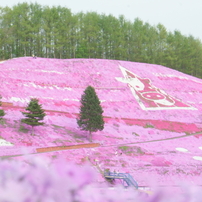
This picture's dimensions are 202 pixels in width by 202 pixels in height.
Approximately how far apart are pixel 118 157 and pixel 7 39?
3956 centimetres

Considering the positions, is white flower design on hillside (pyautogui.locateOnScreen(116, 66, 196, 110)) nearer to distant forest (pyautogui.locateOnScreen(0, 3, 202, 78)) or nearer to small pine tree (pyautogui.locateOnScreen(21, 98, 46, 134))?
small pine tree (pyautogui.locateOnScreen(21, 98, 46, 134))

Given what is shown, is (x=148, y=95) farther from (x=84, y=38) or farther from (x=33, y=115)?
(x=84, y=38)

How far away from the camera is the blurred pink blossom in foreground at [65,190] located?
137 centimetres

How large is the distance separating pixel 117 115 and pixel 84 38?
3284 centimetres

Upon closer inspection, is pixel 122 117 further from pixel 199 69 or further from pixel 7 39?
pixel 199 69

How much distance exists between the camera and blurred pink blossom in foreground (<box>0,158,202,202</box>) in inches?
53.8

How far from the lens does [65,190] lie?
1.40 meters

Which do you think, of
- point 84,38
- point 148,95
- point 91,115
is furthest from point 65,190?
point 84,38

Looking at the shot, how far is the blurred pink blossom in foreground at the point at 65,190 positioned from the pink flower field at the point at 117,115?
692cm

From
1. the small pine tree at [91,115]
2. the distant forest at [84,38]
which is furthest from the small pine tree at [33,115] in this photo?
the distant forest at [84,38]

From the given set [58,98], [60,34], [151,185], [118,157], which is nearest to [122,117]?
[58,98]

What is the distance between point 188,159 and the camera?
17719mm

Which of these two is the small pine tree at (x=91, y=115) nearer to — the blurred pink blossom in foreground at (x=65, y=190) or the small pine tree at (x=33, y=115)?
the small pine tree at (x=33, y=115)

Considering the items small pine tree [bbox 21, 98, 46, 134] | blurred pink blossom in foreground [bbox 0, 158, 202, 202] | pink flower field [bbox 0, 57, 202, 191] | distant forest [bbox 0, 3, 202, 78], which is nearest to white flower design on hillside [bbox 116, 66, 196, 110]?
pink flower field [bbox 0, 57, 202, 191]
